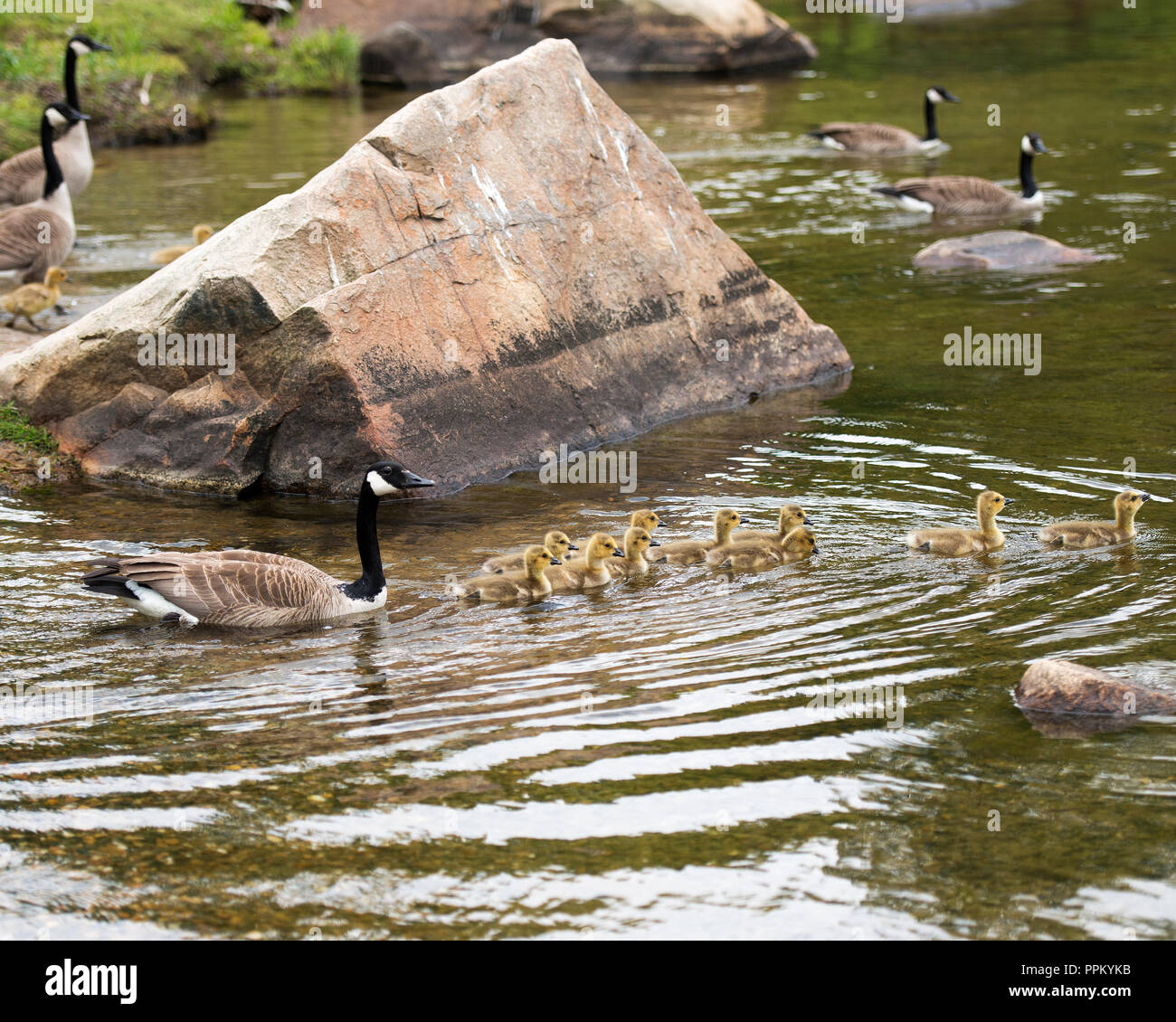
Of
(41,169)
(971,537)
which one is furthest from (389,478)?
(41,169)

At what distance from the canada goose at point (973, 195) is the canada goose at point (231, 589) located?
592 inches

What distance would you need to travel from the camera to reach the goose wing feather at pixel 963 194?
21703mm

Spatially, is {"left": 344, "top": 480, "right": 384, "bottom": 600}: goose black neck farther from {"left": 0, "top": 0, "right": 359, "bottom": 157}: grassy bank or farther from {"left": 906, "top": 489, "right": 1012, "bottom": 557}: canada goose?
{"left": 0, "top": 0, "right": 359, "bottom": 157}: grassy bank

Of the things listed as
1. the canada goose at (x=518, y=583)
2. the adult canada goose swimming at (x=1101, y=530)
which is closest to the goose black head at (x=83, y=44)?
the canada goose at (x=518, y=583)

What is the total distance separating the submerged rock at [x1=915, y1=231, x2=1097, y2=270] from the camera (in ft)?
62.1

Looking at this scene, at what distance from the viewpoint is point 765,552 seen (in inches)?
390

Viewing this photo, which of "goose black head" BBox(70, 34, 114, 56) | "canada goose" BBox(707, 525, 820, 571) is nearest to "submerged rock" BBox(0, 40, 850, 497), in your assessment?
"canada goose" BBox(707, 525, 820, 571)

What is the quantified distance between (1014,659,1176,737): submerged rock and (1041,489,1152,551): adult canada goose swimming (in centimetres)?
264

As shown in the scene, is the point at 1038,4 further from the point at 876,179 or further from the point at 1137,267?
the point at 1137,267

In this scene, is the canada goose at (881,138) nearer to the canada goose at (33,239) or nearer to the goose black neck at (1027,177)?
the goose black neck at (1027,177)

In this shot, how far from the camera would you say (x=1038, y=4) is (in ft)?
139

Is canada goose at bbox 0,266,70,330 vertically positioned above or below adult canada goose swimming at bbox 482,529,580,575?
above
